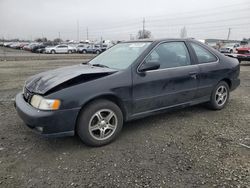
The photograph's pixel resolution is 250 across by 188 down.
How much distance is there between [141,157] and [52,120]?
4.14 ft

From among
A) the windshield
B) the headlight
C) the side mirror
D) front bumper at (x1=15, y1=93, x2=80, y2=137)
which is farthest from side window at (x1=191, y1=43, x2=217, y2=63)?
the headlight

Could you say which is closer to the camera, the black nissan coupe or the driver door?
the black nissan coupe

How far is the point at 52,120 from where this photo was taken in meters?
2.91

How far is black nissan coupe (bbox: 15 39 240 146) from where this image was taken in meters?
3.00

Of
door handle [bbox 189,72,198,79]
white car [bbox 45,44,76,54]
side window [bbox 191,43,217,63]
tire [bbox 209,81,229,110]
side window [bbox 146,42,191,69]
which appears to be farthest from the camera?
white car [bbox 45,44,76,54]

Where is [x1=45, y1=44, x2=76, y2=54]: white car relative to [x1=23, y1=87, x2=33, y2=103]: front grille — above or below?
below

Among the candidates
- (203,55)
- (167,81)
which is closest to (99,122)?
(167,81)

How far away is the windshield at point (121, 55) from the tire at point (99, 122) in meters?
0.75

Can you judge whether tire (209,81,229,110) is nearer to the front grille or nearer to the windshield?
the windshield

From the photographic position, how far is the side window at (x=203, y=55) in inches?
→ 174

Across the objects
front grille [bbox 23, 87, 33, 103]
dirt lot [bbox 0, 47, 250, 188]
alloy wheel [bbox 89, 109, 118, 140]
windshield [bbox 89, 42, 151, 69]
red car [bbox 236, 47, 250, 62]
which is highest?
windshield [bbox 89, 42, 151, 69]

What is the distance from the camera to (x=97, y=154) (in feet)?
10.3

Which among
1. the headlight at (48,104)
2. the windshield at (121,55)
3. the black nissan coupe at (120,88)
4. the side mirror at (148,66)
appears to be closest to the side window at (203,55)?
the black nissan coupe at (120,88)

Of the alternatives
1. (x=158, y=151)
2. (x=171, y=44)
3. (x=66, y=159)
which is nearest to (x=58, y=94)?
(x=66, y=159)
